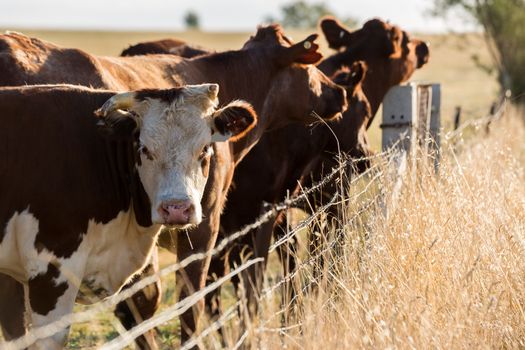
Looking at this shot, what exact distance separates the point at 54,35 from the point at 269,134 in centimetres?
6838

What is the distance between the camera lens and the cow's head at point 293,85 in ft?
26.6

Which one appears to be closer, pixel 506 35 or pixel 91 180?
pixel 91 180

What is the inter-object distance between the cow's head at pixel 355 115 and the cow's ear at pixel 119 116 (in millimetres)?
3364

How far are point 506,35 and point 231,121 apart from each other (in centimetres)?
2062

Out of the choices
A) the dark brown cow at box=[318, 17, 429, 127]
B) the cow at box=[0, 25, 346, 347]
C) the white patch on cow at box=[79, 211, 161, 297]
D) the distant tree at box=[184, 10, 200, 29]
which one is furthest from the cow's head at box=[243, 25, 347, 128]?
the distant tree at box=[184, 10, 200, 29]

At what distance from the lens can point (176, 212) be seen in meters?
5.32

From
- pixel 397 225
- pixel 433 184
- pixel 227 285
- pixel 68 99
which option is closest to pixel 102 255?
pixel 68 99

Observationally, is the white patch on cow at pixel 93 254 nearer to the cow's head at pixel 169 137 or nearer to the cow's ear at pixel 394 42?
the cow's head at pixel 169 137

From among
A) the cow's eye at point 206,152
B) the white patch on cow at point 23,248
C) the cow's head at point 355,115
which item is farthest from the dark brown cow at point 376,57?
the white patch on cow at point 23,248

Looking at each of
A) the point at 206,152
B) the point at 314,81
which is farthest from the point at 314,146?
the point at 206,152

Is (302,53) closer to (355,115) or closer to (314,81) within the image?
(314,81)

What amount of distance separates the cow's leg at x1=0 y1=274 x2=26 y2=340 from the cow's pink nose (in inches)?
60.5

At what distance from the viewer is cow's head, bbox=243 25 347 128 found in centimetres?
812

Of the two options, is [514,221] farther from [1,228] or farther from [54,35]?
[54,35]
